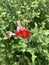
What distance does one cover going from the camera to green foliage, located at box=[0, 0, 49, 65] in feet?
7.75

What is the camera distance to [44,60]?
242cm

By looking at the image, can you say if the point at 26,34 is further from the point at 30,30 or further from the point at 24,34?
the point at 30,30

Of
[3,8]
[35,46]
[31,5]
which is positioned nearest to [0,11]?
[3,8]

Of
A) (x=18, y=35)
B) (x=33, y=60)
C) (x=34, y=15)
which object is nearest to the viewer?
(x=33, y=60)

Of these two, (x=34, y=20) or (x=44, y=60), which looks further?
(x=34, y=20)

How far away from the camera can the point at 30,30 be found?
2.51 meters

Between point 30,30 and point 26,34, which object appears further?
point 30,30

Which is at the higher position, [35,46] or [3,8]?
[3,8]

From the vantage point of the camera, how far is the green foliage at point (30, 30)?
236cm

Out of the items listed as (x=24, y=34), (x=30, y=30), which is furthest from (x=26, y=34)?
(x=30, y=30)

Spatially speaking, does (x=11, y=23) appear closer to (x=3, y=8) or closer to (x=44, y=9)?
(x=3, y=8)

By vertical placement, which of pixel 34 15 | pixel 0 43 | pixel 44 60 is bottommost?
pixel 44 60

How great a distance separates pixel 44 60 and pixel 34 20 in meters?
0.49

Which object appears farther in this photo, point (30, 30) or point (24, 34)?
point (30, 30)
